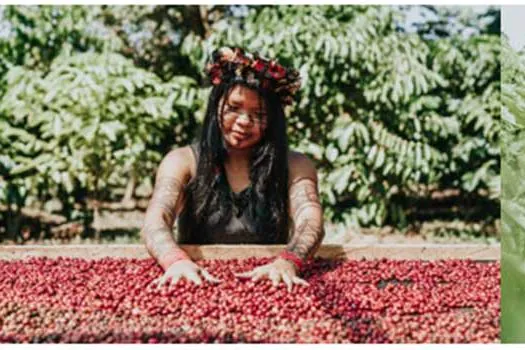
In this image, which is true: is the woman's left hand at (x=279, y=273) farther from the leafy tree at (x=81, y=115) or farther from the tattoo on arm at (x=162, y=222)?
the leafy tree at (x=81, y=115)

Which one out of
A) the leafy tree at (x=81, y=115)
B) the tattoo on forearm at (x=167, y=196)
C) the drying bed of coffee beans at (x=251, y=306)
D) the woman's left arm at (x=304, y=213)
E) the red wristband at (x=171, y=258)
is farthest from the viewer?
the leafy tree at (x=81, y=115)

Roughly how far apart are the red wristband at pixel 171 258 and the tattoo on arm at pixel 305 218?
0.35 m

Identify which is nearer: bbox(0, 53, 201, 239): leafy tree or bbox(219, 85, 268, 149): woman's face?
bbox(219, 85, 268, 149): woman's face

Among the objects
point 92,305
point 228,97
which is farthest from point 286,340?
point 228,97

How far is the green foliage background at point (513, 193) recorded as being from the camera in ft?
6.14

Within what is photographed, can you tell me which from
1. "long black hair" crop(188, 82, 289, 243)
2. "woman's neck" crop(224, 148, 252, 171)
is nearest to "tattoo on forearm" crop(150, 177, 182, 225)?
"long black hair" crop(188, 82, 289, 243)

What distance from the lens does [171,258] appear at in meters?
2.18

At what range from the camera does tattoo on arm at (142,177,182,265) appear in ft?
7.38

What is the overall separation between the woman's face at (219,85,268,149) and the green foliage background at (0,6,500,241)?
7.55 ft

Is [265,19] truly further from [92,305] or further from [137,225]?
[92,305]

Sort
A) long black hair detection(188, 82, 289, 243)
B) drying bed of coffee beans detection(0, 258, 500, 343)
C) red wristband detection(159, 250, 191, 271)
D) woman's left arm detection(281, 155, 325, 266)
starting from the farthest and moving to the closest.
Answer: long black hair detection(188, 82, 289, 243)
woman's left arm detection(281, 155, 325, 266)
red wristband detection(159, 250, 191, 271)
drying bed of coffee beans detection(0, 258, 500, 343)

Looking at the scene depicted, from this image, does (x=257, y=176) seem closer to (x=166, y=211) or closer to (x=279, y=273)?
(x=166, y=211)

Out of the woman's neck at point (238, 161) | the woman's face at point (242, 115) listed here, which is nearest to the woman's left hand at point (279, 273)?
the woman's face at point (242, 115)

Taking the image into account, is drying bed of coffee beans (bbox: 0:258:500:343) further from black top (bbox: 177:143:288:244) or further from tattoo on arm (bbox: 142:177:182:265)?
black top (bbox: 177:143:288:244)
